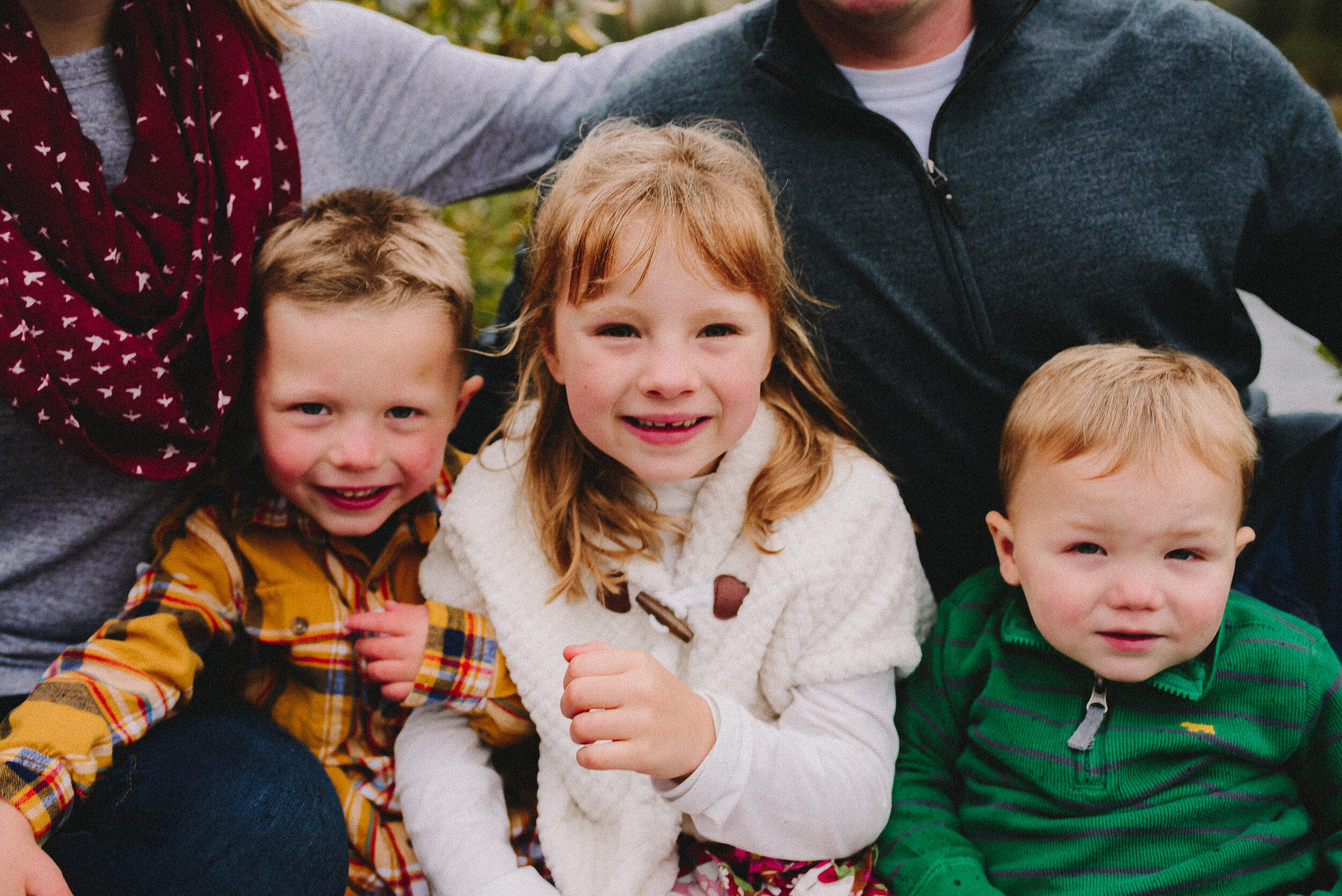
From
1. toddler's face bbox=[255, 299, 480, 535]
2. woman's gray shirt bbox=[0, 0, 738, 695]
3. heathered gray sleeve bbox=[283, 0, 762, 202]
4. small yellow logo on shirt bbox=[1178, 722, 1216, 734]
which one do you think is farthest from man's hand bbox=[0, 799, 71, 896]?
small yellow logo on shirt bbox=[1178, 722, 1216, 734]

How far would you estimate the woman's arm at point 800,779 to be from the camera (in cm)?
141

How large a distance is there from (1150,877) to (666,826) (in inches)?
27.5

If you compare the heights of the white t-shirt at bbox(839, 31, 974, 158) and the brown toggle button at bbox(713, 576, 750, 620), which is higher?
Result: the white t-shirt at bbox(839, 31, 974, 158)

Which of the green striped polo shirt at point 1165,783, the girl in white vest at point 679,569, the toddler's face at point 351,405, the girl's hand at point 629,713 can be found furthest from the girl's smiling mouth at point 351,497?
the green striped polo shirt at point 1165,783

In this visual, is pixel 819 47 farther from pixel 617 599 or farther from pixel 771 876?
pixel 771 876

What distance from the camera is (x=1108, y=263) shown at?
5.63ft

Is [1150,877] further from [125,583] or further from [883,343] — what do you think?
[125,583]

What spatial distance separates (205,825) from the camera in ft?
4.64

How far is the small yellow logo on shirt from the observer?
57.1 inches

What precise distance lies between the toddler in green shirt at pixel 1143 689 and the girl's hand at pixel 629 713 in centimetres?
45

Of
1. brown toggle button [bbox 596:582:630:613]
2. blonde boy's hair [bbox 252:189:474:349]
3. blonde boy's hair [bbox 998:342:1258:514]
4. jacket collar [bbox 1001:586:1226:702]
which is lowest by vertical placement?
brown toggle button [bbox 596:582:630:613]

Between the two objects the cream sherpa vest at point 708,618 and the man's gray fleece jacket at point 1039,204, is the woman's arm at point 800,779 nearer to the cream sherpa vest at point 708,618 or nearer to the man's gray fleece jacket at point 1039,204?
the cream sherpa vest at point 708,618

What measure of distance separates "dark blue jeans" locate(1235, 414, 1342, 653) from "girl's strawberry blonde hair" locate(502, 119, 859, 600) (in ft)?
2.42

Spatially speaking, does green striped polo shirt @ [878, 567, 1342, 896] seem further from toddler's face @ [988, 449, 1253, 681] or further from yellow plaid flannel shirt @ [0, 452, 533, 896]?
yellow plaid flannel shirt @ [0, 452, 533, 896]
